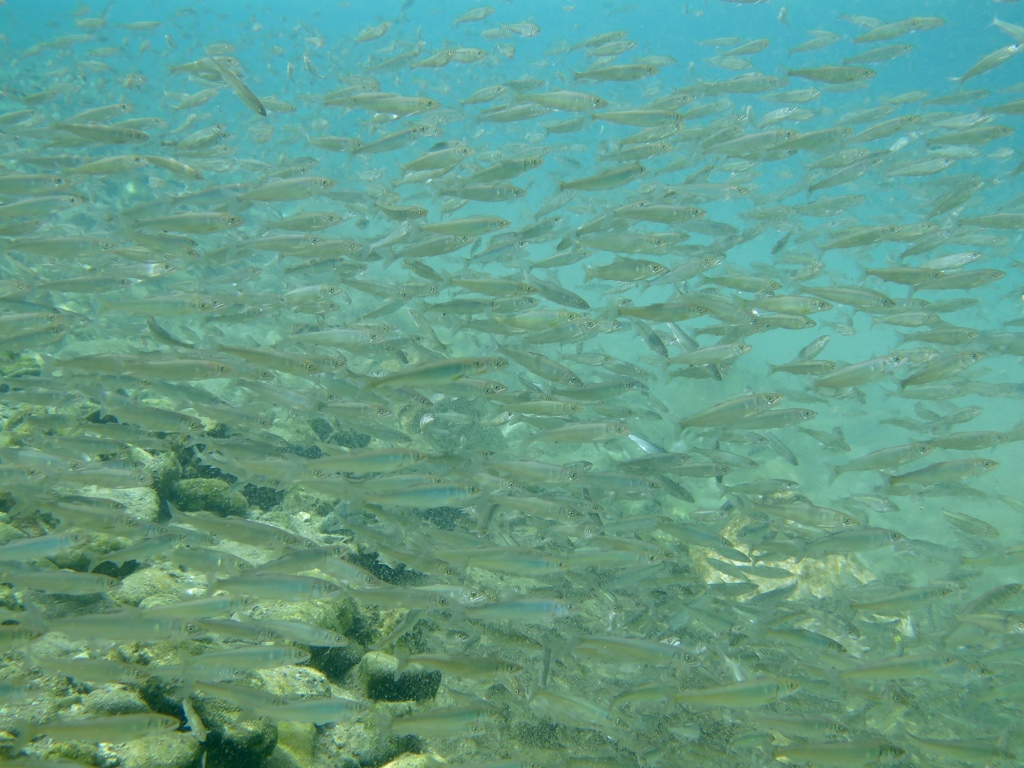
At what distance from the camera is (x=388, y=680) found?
423 centimetres

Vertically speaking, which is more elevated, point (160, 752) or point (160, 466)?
point (160, 752)

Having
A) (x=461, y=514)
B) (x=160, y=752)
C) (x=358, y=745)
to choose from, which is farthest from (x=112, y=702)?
(x=461, y=514)

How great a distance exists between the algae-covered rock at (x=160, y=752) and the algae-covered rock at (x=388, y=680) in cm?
151

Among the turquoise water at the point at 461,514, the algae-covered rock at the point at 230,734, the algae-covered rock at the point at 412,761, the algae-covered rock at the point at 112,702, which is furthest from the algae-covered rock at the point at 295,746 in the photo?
the algae-covered rock at the point at 112,702

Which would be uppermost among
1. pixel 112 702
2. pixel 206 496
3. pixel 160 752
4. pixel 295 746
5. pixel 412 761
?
pixel 112 702

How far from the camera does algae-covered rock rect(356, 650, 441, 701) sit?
4219mm

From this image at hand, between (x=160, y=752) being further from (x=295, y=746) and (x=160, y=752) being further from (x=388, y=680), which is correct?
(x=388, y=680)

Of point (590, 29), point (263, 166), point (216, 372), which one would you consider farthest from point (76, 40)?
point (590, 29)

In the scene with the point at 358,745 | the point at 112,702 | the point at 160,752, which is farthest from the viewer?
the point at 358,745

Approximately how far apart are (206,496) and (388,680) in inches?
120

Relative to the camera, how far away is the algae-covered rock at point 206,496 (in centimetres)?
584

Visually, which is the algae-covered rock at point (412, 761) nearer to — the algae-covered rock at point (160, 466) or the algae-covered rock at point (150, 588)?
the algae-covered rock at point (150, 588)

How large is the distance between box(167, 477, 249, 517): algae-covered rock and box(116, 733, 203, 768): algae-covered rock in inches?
137

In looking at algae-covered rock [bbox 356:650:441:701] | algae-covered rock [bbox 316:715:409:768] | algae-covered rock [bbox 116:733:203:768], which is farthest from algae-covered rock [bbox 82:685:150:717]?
algae-covered rock [bbox 356:650:441:701]
